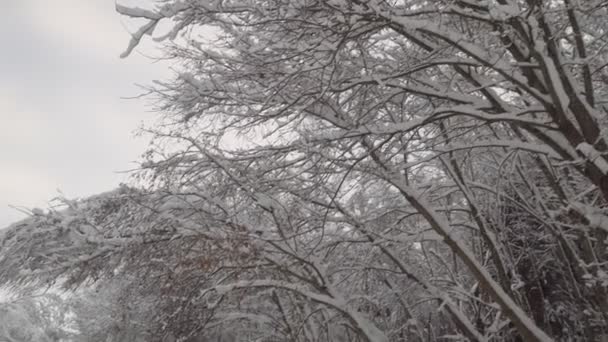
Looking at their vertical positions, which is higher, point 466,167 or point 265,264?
point 466,167

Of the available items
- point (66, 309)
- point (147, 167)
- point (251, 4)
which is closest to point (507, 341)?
point (147, 167)

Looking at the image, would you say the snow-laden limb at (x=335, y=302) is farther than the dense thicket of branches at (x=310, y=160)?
Yes

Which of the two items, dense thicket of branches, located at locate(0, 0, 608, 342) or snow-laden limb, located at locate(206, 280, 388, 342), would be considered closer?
dense thicket of branches, located at locate(0, 0, 608, 342)

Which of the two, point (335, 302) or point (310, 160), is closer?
point (310, 160)

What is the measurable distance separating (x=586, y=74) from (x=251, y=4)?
2911mm

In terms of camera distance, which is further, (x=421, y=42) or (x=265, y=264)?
(x=265, y=264)

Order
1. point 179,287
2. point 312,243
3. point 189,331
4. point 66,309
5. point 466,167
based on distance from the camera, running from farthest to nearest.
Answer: point 66,309, point 466,167, point 312,243, point 189,331, point 179,287

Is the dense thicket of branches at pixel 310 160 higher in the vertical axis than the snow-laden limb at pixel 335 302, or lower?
higher

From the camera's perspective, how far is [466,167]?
740 centimetres

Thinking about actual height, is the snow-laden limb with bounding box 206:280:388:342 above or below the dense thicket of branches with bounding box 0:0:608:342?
below

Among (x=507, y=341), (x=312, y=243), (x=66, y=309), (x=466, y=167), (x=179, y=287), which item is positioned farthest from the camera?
(x=66, y=309)

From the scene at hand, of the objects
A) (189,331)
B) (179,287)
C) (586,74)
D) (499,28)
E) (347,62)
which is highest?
(347,62)

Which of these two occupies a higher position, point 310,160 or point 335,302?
point 310,160

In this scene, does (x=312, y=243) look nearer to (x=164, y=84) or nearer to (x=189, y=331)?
(x=189, y=331)
